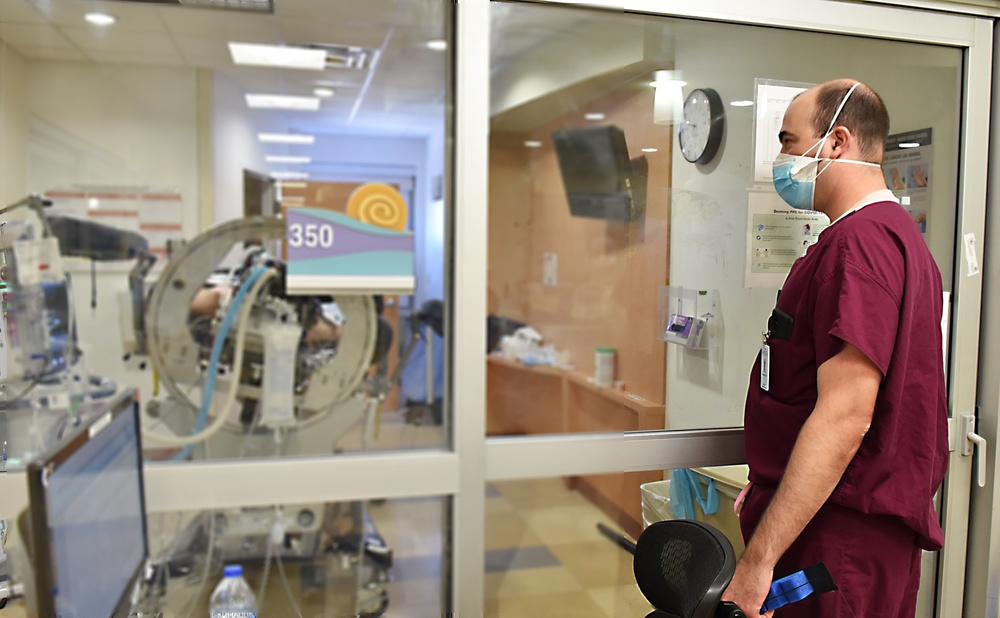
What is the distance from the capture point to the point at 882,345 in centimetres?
96

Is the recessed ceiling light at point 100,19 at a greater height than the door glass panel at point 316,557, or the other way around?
the recessed ceiling light at point 100,19

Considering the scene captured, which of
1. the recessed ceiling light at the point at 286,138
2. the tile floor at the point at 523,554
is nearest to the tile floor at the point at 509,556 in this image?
the tile floor at the point at 523,554

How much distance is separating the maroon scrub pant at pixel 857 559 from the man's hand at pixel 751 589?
0.08 meters

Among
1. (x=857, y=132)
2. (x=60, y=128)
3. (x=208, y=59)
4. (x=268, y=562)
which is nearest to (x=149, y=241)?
(x=60, y=128)

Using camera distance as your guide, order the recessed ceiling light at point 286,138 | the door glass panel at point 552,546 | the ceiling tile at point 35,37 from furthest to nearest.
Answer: the door glass panel at point 552,546 < the recessed ceiling light at point 286,138 < the ceiling tile at point 35,37

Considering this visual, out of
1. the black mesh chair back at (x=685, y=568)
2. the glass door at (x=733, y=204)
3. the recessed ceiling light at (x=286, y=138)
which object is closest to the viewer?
the black mesh chair back at (x=685, y=568)

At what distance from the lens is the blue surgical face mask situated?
110 centimetres

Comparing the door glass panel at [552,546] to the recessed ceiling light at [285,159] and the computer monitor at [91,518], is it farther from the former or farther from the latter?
the computer monitor at [91,518]

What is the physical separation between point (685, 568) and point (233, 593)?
168 cm

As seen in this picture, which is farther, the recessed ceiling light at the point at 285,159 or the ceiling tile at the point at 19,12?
the recessed ceiling light at the point at 285,159

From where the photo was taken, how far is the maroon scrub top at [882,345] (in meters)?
0.97

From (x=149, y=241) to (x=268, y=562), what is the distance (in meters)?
1.14

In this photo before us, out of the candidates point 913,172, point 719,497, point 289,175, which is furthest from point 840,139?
point 289,175

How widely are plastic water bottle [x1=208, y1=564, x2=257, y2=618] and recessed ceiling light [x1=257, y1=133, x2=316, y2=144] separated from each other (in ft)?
4.46
